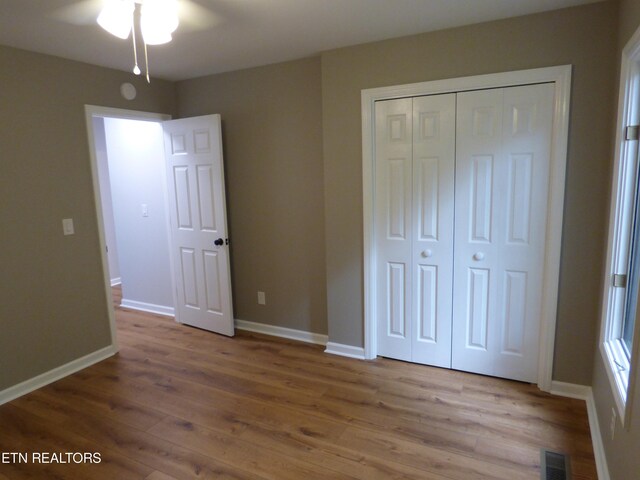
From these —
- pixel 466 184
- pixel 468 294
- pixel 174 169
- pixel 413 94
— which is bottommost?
pixel 468 294

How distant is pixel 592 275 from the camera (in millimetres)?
2398

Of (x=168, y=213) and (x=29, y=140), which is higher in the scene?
(x=29, y=140)

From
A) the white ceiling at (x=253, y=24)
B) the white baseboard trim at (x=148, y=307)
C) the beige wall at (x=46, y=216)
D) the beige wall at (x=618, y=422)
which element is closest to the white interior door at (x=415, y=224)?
the white ceiling at (x=253, y=24)

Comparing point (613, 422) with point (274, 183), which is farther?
point (274, 183)

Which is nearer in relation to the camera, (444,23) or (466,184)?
(444,23)

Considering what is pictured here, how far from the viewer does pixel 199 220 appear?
12.3 feet

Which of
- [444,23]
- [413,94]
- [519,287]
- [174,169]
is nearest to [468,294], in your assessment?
[519,287]

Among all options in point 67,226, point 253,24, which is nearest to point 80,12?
point 253,24

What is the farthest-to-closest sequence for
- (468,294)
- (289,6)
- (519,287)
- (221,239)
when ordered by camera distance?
(221,239)
(468,294)
(519,287)
(289,6)

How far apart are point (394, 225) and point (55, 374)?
2802 millimetres

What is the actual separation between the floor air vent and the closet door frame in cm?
64

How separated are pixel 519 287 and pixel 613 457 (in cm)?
110

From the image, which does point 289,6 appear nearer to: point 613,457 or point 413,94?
point 413,94

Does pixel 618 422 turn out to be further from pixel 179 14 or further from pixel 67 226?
pixel 67 226
